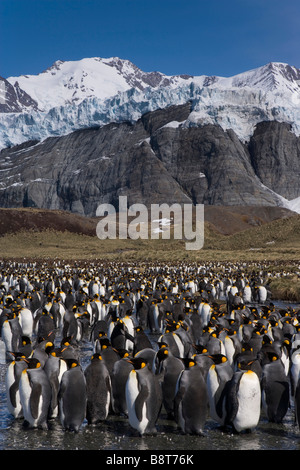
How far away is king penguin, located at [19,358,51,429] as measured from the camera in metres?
6.61

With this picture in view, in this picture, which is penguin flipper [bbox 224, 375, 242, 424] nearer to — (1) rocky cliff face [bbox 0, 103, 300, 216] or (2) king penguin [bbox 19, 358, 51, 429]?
(2) king penguin [bbox 19, 358, 51, 429]

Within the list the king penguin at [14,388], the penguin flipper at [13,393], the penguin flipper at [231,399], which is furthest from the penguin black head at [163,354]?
the penguin flipper at [13,393]

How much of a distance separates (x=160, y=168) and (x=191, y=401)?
405 ft

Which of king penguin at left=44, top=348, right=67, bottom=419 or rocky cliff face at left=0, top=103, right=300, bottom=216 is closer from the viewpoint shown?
king penguin at left=44, top=348, right=67, bottom=419

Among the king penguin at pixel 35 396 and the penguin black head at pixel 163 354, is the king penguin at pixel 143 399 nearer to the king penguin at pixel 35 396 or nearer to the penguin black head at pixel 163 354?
the penguin black head at pixel 163 354

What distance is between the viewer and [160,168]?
128250mm

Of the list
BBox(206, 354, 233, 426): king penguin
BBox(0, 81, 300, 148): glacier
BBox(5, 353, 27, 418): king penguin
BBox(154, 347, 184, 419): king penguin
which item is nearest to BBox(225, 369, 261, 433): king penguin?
BBox(206, 354, 233, 426): king penguin

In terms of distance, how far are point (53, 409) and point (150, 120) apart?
135035 mm

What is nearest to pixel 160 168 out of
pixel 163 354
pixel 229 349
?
pixel 229 349

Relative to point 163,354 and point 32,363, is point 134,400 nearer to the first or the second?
point 163,354

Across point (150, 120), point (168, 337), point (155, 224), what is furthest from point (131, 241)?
point (150, 120)

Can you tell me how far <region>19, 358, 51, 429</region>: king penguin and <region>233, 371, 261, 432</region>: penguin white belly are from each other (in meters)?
2.60

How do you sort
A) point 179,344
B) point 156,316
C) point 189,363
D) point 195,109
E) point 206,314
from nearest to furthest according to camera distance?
1. point 189,363
2. point 179,344
3. point 206,314
4. point 156,316
5. point 195,109
